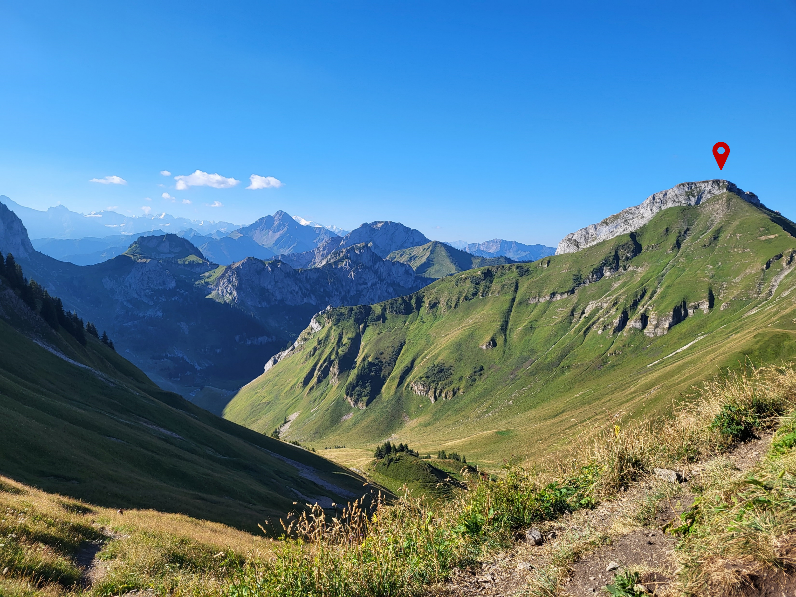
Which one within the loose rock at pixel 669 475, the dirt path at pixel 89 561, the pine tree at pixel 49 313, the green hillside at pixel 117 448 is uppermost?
the loose rock at pixel 669 475

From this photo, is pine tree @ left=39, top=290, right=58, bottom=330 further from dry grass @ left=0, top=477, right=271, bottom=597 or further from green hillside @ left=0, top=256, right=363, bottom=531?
dry grass @ left=0, top=477, right=271, bottom=597

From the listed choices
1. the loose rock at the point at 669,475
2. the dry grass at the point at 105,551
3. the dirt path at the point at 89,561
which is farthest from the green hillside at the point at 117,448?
the loose rock at the point at 669,475

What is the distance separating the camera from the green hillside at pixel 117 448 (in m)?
37.0

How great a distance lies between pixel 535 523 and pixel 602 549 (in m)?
2.33

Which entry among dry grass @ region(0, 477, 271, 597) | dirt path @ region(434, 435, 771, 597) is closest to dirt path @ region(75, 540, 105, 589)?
dry grass @ region(0, 477, 271, 597)

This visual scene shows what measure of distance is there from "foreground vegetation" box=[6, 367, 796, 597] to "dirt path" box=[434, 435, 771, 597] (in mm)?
218

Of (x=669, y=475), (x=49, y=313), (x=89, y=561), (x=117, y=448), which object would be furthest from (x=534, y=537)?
(x=49, y=313)

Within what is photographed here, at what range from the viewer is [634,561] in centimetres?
782

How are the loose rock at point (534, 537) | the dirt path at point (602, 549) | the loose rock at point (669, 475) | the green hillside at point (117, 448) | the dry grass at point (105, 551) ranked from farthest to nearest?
the green hillside at point (117, 448), the dry grass at point (105, 551), the loose rock at point (669, 475), the loose rock at point (534, 537), the dirt path at point (602, 549)

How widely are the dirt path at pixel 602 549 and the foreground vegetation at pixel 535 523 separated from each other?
0.22m

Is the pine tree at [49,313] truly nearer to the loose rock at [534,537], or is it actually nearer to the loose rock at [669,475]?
the loose rock at [534,537]

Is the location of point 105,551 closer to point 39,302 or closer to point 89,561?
point 89,561

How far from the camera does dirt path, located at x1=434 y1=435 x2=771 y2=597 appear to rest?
7.56 meters

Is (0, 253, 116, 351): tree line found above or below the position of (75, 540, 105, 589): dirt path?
above
